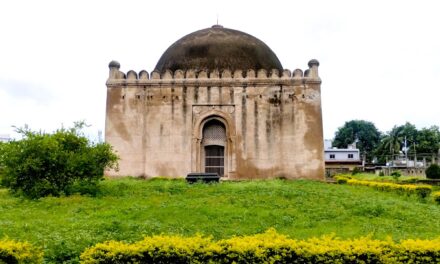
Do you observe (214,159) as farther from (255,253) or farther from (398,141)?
(398,141)

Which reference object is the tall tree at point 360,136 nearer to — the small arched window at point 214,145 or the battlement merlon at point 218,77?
the battlement merlon at point 218,77

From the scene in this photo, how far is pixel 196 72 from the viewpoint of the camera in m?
18.1

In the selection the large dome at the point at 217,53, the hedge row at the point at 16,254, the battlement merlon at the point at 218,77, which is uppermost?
the large dome at the point at 217,53

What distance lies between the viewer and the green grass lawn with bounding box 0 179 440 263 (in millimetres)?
7156

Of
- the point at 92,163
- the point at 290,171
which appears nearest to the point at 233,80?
the point at 290,171

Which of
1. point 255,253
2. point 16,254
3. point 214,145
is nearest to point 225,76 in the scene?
point 214,145

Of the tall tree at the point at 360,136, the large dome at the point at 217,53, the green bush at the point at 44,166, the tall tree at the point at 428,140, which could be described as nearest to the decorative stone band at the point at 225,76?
the large dome at the point at 217,53

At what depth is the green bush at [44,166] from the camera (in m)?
12.0

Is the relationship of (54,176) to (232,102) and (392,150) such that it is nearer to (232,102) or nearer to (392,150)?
(232,102)

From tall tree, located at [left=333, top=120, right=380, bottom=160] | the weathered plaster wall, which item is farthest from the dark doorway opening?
tall tree, located at [left=333, top=120, right=380, bottom=160]

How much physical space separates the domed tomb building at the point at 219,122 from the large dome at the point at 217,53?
72 centimetres

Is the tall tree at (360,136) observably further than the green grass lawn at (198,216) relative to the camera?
Yes

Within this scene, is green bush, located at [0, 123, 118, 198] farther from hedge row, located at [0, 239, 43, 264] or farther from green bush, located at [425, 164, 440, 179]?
green bush, located at [425, 164, 440, 179]

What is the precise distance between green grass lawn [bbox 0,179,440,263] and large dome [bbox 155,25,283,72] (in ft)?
24.7
